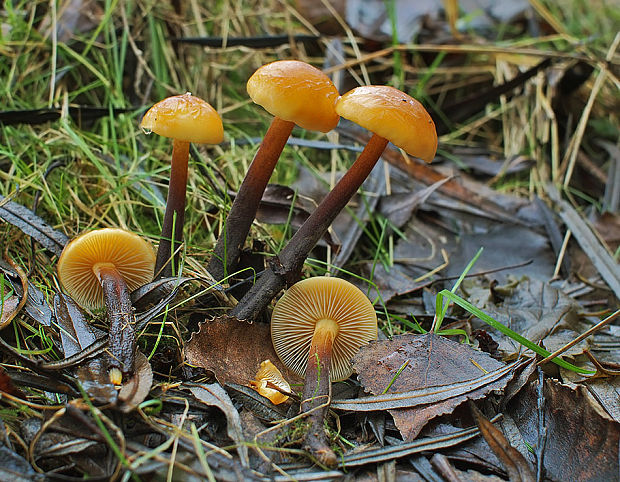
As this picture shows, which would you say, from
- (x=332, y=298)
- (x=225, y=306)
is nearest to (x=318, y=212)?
(x=332, y=298)

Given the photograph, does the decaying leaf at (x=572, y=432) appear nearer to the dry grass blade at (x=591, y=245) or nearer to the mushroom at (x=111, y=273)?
the dry grass blade at (x=591, y=245)

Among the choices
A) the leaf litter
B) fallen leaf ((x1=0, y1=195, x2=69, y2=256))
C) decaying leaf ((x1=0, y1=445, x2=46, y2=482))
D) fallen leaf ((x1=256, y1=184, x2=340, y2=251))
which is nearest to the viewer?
decaying leaf ((x1=0, y1=445, x2=46, y2=482))

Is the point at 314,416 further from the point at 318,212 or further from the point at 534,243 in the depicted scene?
the point at 534,243

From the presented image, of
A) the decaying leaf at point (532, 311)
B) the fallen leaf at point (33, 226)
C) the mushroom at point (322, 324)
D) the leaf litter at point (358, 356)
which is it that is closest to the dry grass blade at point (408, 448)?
the leaf litter at point (358, 356)

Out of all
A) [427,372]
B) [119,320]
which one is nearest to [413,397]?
[427,372]

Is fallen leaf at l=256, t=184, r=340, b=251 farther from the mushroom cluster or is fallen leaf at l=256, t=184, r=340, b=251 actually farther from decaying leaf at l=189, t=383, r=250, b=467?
decaying leaf at l=189, t=383, r=250, b=467

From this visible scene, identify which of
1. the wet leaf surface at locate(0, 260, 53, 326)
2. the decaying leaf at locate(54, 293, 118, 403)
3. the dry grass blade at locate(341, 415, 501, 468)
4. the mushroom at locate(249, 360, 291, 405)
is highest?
the wet leaf surface at locate(0, 260, 53, 326)

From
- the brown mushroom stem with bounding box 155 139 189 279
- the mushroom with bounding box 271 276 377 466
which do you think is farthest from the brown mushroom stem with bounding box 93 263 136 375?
the mushroom with bounding box 271 276 377 466

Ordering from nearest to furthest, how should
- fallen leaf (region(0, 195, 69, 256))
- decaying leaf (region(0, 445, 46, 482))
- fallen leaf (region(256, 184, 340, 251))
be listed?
decaying leaf (region(0, 445, 46, 482))
fallen leaf (region(0, 195, 69, 256))
fallen leaf (region(256, 184, 340, 251))
